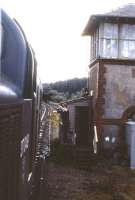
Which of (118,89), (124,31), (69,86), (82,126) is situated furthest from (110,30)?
(69,86)

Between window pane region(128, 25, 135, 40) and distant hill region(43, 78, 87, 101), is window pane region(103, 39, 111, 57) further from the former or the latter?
distant hill region(43, 78, 87, 101)

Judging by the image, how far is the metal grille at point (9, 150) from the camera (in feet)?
11.2

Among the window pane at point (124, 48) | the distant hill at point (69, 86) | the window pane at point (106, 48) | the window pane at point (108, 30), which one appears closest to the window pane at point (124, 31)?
the window pane at point (124, 48)

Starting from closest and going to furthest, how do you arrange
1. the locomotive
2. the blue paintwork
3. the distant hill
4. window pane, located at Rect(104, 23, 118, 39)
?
the locomotive < the blue paintwork < window pane, located at Rect(104, 23, 118, 39) < the distant hill

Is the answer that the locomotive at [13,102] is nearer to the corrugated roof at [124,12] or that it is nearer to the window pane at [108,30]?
the window pane at [108,30]

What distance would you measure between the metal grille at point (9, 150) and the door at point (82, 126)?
1814 centimetres

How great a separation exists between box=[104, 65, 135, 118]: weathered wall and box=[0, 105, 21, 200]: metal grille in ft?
52.1

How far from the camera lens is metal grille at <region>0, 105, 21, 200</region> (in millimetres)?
3409

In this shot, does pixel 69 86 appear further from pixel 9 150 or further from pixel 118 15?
pixel 9 150

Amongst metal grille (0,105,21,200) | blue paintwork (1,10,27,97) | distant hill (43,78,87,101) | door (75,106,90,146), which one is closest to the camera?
metal grille (0,105,21,200)

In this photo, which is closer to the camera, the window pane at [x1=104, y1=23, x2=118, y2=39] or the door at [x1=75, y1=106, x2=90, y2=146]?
the window pane at [x1=104, y1=23, x2=118, y2=39]

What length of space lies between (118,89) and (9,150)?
666 inches

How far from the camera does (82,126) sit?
75.2ft

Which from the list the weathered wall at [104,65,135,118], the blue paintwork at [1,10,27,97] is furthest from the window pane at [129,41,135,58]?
the blue paintwork at [1,10,27,97]
